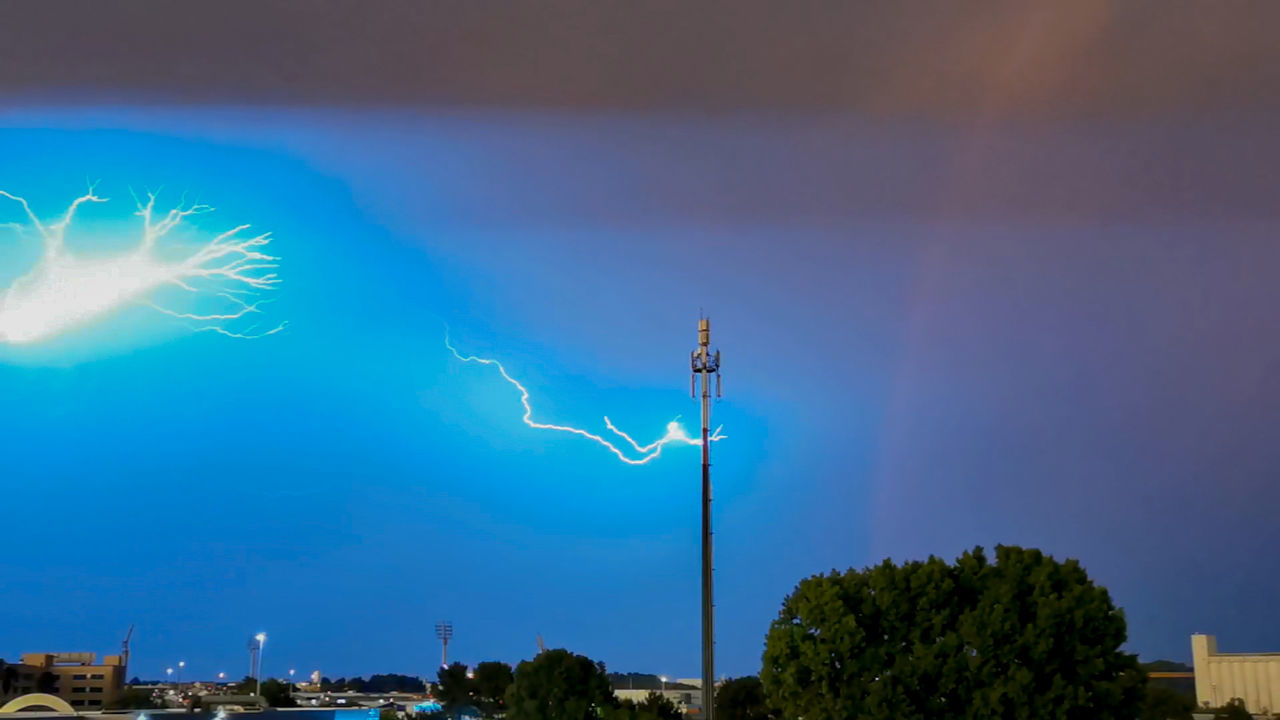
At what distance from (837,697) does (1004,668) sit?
2.08m

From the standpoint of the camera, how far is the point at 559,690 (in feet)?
66.3

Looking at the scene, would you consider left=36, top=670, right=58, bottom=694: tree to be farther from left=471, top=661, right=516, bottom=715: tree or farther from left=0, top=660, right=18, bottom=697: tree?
left=471, top=661, right=516, bottom=715: tree

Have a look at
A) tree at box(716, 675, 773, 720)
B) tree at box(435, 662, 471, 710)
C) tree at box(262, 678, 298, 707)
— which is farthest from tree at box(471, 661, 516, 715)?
tree at box(262, 678, 298, 707)

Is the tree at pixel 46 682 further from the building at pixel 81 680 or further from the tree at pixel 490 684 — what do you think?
the tree at pixel 490 684

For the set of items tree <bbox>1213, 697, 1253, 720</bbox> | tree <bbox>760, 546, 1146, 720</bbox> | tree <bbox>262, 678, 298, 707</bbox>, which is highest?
tree <bbox>760, 546, 1146, 720</bbox>

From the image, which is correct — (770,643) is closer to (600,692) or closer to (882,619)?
(882,619)

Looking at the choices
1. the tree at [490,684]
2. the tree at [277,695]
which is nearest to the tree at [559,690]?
the tree at [490,684]

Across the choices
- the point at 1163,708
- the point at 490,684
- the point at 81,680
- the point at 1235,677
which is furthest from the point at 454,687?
the point at 81,680

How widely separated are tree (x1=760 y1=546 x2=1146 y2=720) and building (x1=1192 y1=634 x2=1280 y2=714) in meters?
33.9

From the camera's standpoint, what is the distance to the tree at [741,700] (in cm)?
3198

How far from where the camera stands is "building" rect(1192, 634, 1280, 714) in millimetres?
45875

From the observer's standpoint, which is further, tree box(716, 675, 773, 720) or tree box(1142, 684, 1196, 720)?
tree box(716, 675, 773, 720)

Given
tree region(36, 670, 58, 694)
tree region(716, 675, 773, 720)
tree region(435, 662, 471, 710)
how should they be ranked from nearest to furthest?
tree region(716, 675, 773, 720), tree region(435, 662, 471, 710), tree region(36, 670, 58, 694)

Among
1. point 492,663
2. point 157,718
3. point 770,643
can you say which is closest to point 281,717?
point 157,718
